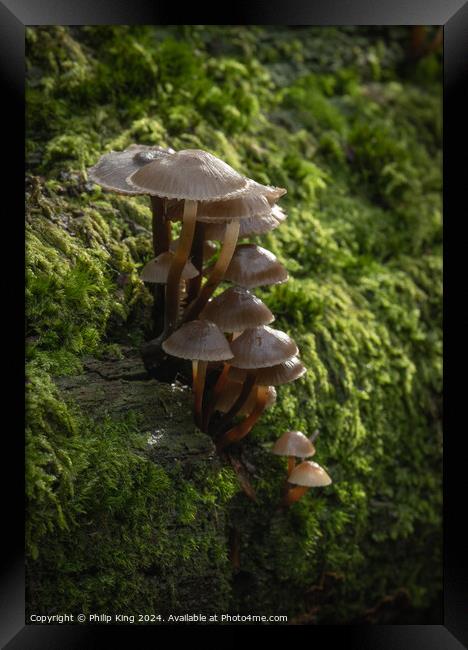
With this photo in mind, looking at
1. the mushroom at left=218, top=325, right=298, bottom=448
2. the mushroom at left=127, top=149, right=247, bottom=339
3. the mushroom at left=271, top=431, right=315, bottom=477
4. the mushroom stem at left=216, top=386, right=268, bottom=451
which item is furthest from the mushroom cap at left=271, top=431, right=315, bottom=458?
the mushroom at left=127, top=149, right=247, bottom=339

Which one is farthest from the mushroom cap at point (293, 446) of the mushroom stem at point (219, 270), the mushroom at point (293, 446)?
the mushroom stem at point (219, 270)

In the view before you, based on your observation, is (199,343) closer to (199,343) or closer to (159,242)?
(199,343)

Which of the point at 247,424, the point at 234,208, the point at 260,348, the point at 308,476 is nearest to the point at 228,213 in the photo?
the point at 234,208

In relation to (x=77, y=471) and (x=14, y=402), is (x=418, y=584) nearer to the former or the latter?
(x=77, y=471)

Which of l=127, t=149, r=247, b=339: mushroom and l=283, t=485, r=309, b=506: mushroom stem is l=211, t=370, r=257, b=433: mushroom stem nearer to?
l=283, t=485, r=309, b=506: mushroom stem

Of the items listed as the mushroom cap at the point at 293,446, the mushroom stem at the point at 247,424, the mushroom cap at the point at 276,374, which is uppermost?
the mushroom cap at the point at 276,374

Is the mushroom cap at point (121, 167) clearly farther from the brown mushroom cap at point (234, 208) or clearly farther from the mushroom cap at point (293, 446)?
the mushroom cap at point (293, 446)
